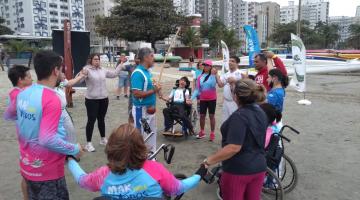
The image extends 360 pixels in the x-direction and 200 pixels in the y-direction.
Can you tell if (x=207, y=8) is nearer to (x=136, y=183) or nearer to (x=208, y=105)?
(x=208, y=105)

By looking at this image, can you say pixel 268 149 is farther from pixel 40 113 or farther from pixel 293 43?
pixel 293 43

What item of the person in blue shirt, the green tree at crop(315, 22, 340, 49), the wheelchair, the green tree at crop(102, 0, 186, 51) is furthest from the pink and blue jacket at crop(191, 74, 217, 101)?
the green tree at crop(315, 22, 340, 49)

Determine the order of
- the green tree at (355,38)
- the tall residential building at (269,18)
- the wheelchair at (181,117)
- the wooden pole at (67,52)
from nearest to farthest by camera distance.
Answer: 1. the wheelchair at (181,117)
2. the wooden pole at (67,52)
3. the green tree at (355,38)
4. the tall residential building at (269,18)

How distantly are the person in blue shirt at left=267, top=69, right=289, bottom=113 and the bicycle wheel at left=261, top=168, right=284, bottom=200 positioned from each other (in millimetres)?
898

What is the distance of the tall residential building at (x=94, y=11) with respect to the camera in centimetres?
11874

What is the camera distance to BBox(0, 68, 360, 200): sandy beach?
14.2ft

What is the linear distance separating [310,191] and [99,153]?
3464 mm

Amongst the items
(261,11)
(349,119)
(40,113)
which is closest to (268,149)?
(40,113)

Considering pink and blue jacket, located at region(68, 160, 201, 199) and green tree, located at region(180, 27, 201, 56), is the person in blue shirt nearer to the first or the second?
pink and blue jacket, located at region(68, 160, 201, 199)

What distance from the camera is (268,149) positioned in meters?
3.62

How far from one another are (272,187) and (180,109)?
3189 mm

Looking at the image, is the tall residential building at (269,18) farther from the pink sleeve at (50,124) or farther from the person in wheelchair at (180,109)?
the pink sleeve at (50,124)

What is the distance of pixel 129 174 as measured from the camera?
6.17 ft

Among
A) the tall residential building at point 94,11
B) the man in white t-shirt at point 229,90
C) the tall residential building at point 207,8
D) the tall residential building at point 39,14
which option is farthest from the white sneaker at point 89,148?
the tall residential building at point 207,8
